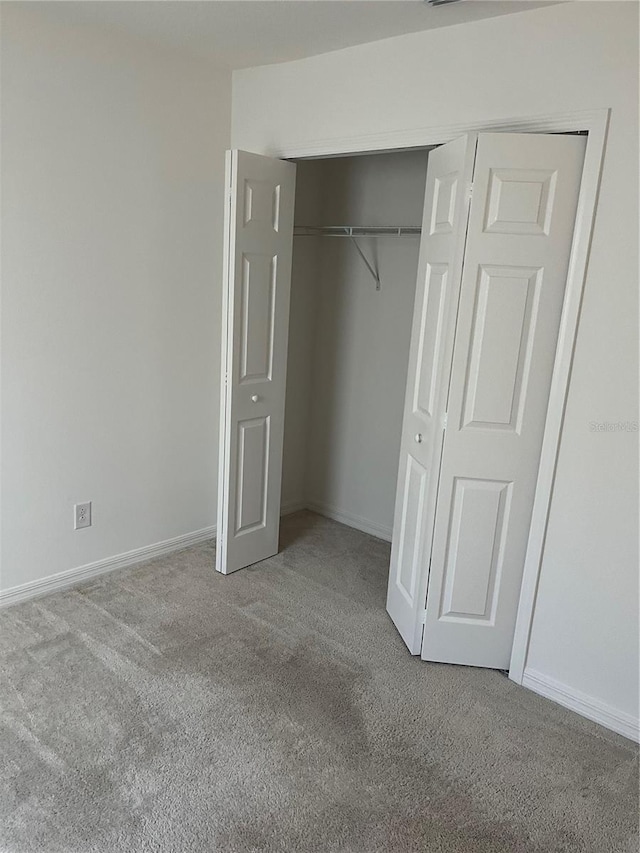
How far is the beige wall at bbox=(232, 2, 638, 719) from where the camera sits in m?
2.11

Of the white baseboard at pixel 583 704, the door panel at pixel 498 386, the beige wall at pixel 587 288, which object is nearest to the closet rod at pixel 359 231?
the beige wall at pixel 587 288

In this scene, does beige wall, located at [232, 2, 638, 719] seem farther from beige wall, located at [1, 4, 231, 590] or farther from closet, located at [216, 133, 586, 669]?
beige wall, located at [1, 4, 231, 590]

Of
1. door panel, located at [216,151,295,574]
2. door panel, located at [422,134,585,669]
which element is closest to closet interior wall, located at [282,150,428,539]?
door panel, located at [216,151,295,574]

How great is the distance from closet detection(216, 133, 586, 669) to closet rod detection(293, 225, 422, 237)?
19 mm

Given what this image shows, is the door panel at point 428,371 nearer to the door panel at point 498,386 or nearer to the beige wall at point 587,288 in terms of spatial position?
the door panel at point 498,386

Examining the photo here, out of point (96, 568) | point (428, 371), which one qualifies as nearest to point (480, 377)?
point (428, 371)

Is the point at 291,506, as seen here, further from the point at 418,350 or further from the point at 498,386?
the point at 498,386

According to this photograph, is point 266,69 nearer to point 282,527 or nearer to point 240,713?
point 282,527

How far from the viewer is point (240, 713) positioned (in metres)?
2.29

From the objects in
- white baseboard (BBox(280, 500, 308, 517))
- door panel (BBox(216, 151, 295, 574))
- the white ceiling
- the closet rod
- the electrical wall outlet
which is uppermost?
the white ceiling

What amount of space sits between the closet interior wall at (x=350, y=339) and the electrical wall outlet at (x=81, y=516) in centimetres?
142

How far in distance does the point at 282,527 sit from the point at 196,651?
145 cm

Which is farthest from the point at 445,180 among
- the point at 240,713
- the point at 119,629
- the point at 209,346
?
Result: the point at 119,629

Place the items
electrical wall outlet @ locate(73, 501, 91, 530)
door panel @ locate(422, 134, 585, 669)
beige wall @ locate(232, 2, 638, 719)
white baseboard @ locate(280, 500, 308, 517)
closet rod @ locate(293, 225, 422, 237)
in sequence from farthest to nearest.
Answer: white baseboard @ locate(280, 500, 308, 517) → closet rod @ locate(293, 225, 422, 237) → electrical wall outlet @ locate(73, 501, 91, 530) → door panel @ locate(422, 134, 585, 669) → beige wall @ locate(232, 2, 638, 719)
